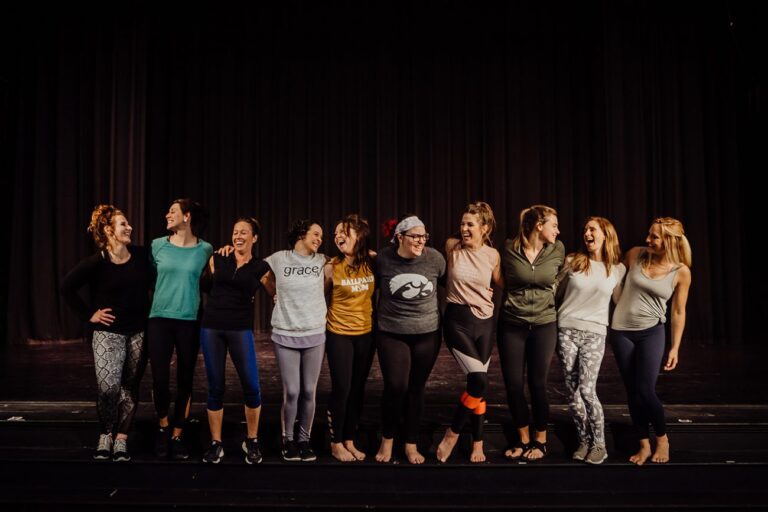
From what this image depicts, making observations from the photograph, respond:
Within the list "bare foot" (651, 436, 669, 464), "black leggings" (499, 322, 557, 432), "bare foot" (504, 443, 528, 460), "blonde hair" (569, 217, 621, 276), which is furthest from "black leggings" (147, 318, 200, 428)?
"bare foot" (651, 436, 669, 464)

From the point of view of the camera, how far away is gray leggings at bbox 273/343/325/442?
8.84ft

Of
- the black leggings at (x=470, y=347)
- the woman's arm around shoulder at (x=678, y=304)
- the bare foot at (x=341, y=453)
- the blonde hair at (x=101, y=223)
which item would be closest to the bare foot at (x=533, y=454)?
the black leggings at (x=470, y=347)

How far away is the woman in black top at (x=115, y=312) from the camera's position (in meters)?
2.64

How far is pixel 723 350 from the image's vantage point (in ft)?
17.7

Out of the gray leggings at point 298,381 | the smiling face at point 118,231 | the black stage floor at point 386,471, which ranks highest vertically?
the smiling face at point 118,231

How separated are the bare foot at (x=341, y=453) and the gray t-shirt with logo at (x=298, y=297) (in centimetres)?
61

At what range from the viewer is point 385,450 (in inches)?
108

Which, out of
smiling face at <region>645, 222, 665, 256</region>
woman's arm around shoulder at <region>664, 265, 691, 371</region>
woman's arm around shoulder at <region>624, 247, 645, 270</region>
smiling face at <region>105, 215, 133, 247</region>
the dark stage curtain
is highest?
the dark stage curtain

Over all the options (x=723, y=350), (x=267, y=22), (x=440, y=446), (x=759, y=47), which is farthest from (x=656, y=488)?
(x=267, y=22)

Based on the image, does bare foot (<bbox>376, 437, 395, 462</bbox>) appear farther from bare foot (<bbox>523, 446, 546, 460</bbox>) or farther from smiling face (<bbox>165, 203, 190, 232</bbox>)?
smiling face (<bbox>165, 203, 190, 232</bbox>)

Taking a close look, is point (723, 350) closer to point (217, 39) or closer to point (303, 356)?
point (303, 356)

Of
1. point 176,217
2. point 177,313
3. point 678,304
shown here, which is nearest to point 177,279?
point 177,313

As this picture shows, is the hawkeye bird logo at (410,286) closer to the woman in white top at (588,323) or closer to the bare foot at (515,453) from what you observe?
the woman in white top at (588,323)

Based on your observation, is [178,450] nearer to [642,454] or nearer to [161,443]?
[161,443]
